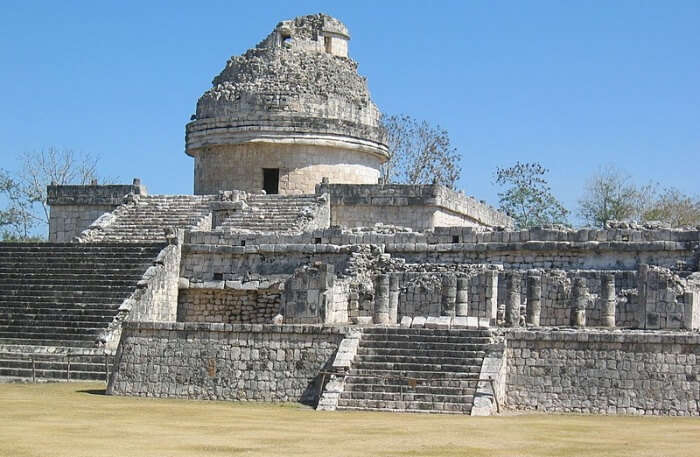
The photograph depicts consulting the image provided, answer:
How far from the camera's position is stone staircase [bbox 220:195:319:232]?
28344mm

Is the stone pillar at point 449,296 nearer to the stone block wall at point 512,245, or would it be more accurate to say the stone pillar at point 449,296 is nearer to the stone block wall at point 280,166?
the stone block wall at point 512,245

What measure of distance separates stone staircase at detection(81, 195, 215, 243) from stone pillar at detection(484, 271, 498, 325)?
8108mm

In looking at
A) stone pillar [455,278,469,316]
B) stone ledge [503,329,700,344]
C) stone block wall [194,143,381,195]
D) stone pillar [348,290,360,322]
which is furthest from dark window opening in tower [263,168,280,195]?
stone ledge [503,329,700,344]

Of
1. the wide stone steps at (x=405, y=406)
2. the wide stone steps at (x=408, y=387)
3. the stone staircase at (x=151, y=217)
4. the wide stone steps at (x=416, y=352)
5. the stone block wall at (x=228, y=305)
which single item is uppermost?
the stone staircase at (x=151, y=217)

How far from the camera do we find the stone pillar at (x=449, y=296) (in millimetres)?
22344

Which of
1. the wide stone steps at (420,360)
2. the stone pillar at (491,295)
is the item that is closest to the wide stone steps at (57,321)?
the wide stone steps at (420,360)

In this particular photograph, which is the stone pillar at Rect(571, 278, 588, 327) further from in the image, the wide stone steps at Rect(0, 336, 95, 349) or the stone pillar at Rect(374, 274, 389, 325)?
the wide stone steps at Rect(0, 336, 95, 349)

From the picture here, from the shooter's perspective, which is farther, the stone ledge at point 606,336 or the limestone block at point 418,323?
the limestone block at point 418,323

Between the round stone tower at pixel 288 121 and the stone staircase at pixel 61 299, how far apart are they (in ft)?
18.0

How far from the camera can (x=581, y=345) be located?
61.1 feet


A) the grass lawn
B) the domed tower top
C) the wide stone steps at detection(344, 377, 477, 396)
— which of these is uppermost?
the domed tower top

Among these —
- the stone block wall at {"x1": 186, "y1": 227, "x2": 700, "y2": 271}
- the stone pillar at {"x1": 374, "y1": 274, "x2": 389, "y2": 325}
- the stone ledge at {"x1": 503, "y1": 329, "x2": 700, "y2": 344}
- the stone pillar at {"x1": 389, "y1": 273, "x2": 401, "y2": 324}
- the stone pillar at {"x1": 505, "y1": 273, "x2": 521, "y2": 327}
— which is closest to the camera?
the stone ledge at {"x1": 503, "y1": 329, "x2": 700, "y2": 344}

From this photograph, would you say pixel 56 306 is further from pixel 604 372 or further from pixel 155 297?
pixel 604 372

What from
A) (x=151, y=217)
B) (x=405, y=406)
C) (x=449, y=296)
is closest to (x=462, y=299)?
(x=449, y=296)
